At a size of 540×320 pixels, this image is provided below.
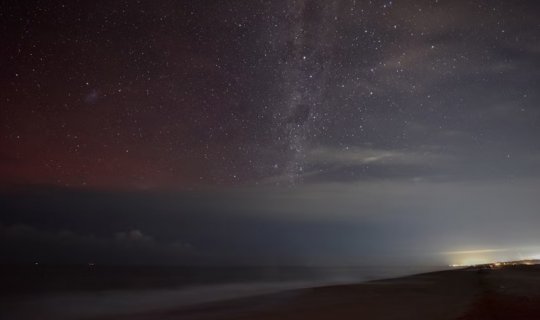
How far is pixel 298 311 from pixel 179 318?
5154 mm

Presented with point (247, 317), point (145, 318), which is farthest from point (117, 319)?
point (247, 317)

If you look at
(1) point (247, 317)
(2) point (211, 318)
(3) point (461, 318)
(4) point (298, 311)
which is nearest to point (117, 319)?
(2) point (211, 318)

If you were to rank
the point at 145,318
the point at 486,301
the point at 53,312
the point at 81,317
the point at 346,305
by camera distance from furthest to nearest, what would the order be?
1. the point at 53,312
2. the point at 81,317
3. the point at 145,318
4. the point at 346,305
5. the point at 486,301

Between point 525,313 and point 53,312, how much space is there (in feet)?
90.6

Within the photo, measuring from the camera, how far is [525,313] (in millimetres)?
11352

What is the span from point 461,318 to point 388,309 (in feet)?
12.6

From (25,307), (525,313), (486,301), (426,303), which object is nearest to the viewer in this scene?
(525,313)

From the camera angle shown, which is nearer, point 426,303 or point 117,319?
point 426,303

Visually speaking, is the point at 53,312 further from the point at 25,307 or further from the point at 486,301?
the point at 486,301

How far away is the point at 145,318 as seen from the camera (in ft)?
63.5

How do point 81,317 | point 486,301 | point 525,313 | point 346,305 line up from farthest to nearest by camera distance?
point 81,317 < point 346,305 < point 486,301 < point 525,313

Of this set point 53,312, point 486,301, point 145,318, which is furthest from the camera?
point 53,312

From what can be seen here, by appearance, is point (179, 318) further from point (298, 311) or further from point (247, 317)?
Result: point (298, 311)

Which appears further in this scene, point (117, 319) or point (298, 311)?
point (117, 319)
